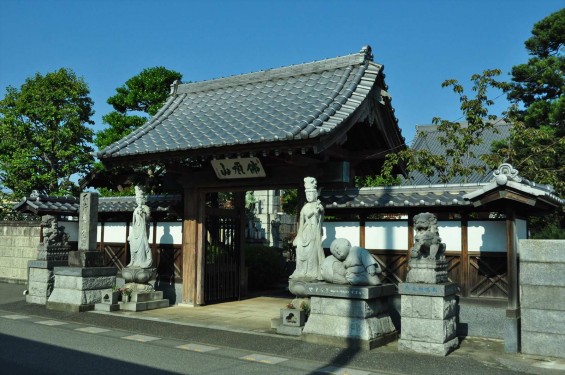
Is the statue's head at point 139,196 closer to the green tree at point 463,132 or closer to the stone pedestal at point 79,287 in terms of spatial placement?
the stone pedestal at point 79,287

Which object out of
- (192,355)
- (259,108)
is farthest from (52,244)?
(192,355)

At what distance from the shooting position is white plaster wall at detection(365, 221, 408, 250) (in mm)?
11500

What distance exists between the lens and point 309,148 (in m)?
10.8

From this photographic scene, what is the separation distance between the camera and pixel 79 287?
1342cm

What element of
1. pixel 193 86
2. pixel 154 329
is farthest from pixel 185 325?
pixel 193 86

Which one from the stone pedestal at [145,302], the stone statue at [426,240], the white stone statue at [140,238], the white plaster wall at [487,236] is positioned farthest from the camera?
the white stone statue at [140,238]

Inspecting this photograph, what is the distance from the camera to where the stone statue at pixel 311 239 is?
1088cm

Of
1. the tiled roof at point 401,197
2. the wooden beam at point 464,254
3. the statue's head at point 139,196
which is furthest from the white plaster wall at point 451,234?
the statue's head at point 139,196

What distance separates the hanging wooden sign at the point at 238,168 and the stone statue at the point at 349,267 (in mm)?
3755

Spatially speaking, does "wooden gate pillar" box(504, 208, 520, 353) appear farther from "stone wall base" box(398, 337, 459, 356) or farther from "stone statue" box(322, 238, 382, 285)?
"stone statue" box(322, 238, 382, 285)

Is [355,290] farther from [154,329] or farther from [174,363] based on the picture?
[154,329]

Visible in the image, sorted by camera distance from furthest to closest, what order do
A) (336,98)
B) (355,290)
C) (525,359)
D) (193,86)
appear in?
(193,86), (336,98), (355,290), (525,359)

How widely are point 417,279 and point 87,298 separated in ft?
28.4

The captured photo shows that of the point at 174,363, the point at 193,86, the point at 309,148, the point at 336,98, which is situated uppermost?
the point at 193,86
